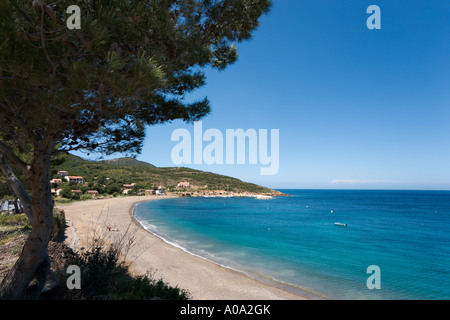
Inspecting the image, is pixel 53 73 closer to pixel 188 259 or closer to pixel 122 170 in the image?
pixel 188 259

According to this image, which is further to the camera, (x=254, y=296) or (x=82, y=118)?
(x=254, y=296)

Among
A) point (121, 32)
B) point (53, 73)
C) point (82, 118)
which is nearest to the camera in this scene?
point (53, 73)

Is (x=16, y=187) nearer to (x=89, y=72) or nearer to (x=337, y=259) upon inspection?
(x=89, y=72)

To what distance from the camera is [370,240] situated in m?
23.1

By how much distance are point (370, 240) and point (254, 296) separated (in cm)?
A: 2040

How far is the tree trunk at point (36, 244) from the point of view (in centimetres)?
359

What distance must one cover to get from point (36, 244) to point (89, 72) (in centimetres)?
306

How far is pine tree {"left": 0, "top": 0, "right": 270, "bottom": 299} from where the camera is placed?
240cm

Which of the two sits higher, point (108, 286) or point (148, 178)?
point (108, 286)

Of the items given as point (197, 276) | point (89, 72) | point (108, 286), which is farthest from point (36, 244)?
point (197, 276)

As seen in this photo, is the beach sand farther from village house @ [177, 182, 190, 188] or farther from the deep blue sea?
village house @ [177, 182, 190, 188]

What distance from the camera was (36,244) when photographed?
3.73m

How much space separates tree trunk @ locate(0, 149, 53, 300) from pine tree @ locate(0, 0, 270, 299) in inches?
0.6
